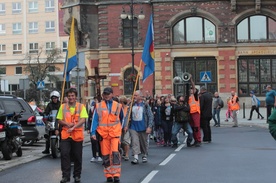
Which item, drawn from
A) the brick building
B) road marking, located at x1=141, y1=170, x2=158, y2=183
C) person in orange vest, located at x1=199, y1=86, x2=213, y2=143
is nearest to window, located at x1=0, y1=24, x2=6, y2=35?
the brick building

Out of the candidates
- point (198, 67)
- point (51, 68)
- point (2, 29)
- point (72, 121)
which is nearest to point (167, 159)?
point (72, 121)

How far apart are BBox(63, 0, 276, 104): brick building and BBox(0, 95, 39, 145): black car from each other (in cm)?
2827

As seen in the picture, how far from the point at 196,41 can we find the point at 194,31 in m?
0.76

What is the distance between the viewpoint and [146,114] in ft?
52.8

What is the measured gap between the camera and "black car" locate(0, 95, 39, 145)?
19.4 meters

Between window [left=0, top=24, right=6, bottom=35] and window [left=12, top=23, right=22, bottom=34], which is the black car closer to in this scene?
A: window [left=12, top=23, right=22, bottom=34]

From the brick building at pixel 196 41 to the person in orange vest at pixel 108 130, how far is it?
35418 millimetres

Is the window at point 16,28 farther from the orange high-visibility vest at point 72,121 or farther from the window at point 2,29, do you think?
the orange high-visibility vest at point 72,121

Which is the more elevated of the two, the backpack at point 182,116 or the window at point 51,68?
the window at point 51,68

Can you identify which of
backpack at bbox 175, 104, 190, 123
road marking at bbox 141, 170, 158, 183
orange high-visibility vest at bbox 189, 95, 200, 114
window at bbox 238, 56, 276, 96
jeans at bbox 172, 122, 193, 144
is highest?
window at bbox 238, 56, 276, 96

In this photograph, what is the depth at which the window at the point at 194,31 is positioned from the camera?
160ft

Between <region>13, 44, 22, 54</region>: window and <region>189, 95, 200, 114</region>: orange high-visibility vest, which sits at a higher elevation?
<region>13, 44, 22, 54</region>: window

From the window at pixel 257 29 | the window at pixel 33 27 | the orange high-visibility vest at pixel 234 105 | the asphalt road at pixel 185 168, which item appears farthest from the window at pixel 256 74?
the window at pixel 33 27

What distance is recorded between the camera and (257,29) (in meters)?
48.4
